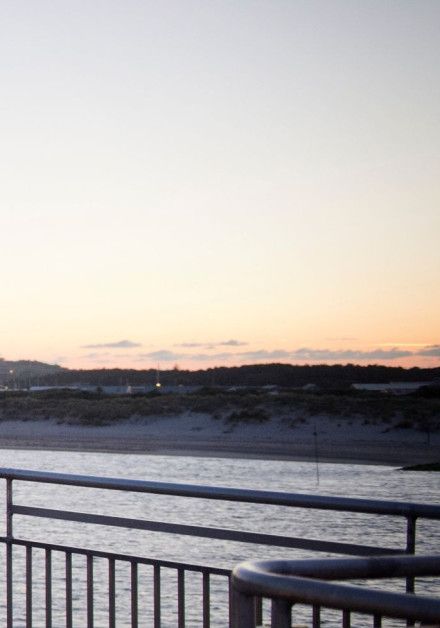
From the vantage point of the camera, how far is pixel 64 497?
98.5 feet

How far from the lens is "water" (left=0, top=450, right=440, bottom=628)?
16441mm

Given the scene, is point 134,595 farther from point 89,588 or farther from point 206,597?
point 206,597

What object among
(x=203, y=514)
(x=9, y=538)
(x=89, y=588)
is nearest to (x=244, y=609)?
(x=89, y=588)

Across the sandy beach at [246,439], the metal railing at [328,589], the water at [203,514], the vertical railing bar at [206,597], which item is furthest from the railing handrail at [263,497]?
the sandy beach at [246,439]

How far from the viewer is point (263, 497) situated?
503cm

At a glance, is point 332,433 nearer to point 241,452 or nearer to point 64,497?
point 241,452

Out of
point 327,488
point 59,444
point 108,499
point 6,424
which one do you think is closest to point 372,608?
point 108,499

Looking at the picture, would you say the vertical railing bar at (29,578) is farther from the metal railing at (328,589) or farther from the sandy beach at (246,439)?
the sandy beach at (246,439)

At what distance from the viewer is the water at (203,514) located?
1644cm

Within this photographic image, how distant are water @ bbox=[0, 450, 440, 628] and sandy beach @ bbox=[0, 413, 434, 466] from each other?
11.9 ft

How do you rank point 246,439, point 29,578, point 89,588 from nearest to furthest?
point 89,588
point 29,578
point 246,439

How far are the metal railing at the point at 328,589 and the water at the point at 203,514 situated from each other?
36.2 feet

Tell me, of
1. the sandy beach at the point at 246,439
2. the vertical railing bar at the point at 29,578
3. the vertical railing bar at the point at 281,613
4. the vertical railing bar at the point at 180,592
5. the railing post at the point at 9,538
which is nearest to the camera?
the vertical railing bar at the point at 281,613

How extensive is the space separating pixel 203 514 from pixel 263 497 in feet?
67.6
